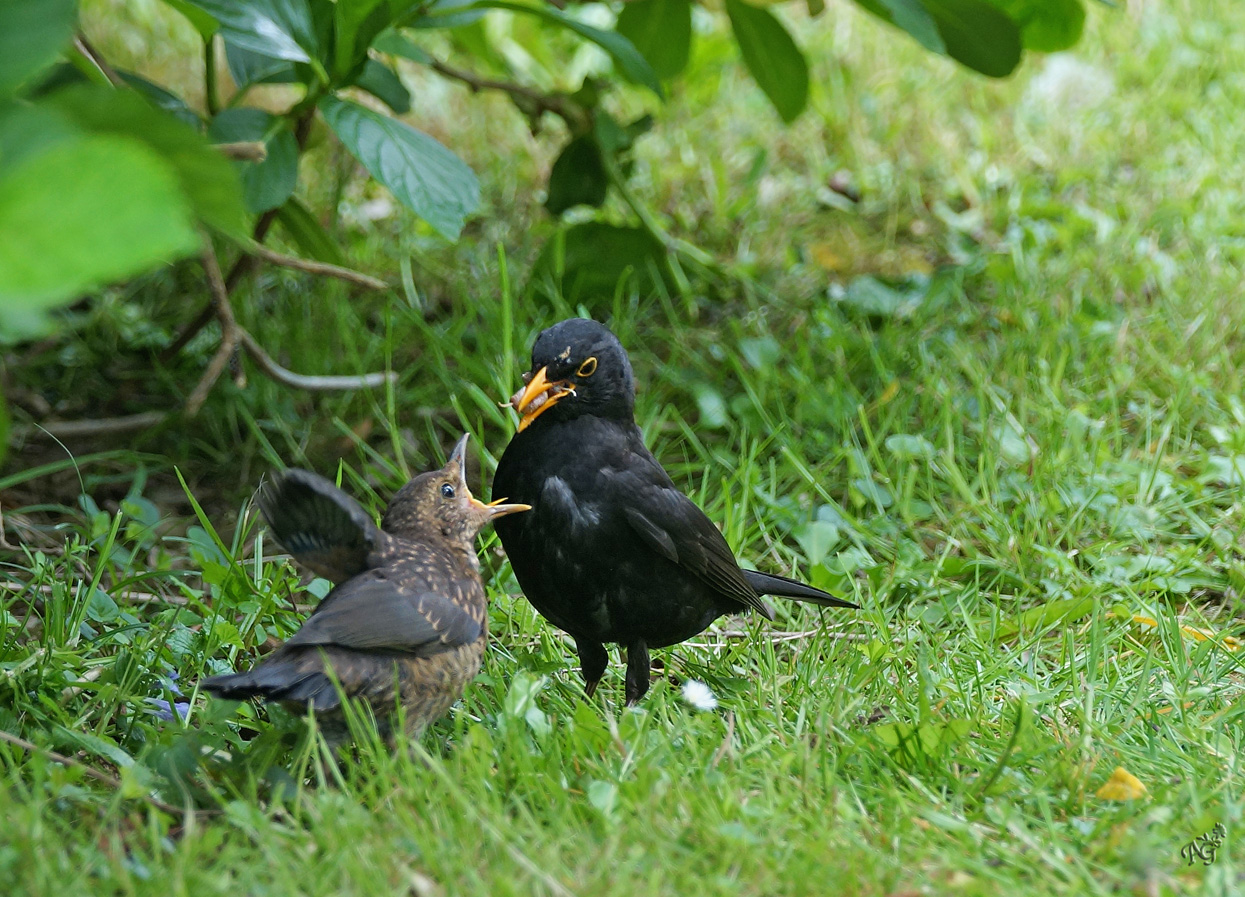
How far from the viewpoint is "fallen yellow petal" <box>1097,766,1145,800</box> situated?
2254mm

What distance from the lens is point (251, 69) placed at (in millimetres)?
3178

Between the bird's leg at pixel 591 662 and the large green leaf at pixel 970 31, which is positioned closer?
the bird's leg at pixel 591 662

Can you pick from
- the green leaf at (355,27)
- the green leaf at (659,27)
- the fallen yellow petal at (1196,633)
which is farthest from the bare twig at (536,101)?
the fallen yellow petal at (1196,633)

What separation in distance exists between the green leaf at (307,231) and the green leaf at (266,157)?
39 cm

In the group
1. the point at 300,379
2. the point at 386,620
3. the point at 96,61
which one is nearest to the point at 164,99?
the point at 96,61

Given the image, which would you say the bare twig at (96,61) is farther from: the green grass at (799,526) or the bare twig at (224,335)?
the green grass at (799,526)

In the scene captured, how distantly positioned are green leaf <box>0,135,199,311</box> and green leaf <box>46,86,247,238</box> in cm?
22

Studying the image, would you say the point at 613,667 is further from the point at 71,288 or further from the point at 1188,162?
the point at 1188,162

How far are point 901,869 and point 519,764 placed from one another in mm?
723

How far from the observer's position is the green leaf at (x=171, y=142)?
144 cm

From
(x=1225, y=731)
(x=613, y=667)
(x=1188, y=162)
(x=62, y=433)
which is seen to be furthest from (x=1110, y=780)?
(x=1188, y=162)

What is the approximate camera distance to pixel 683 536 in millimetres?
2852

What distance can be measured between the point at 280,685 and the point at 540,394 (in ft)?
3.15

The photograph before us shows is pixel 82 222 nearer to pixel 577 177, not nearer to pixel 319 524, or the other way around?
pixel 319 524
